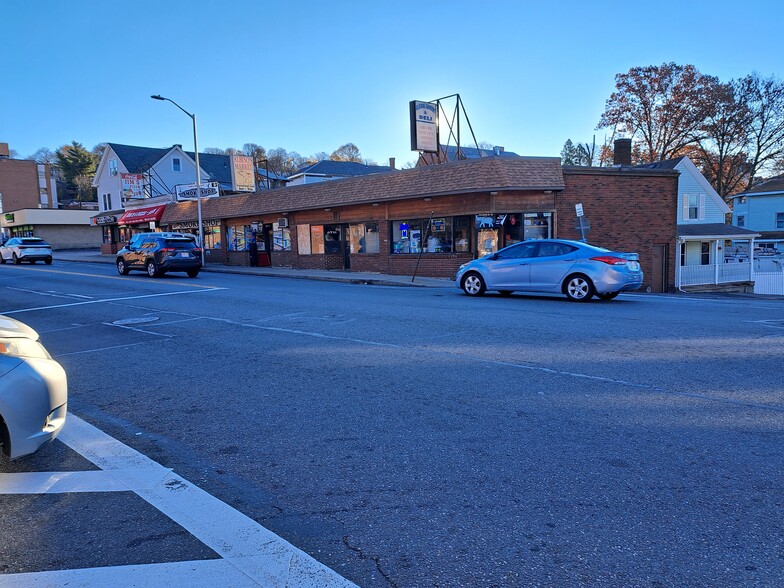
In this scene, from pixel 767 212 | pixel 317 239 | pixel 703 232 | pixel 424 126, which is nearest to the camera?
pixel 424 126

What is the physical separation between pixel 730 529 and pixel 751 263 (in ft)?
105

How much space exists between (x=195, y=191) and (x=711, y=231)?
31918 millimetres

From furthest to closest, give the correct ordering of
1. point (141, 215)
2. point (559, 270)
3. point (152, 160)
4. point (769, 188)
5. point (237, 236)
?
point (152, 160), point (769, 188), point (141, 215), point (237, 236), point (559, 270)

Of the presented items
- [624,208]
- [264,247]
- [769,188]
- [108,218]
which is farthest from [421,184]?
[769,188]

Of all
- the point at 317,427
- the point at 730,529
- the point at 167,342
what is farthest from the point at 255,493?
the point at 167,342

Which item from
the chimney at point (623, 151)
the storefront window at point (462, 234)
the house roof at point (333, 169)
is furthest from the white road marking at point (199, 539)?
the house roof at point (333, 169)

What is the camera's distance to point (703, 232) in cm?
3169

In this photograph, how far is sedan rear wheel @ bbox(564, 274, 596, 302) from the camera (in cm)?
1345

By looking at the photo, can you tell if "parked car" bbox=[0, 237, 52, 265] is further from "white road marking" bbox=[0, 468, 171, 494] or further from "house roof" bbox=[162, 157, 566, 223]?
"white road marking" bbox=[0, 468, 171, 494]

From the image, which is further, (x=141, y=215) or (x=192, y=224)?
(x=141, y=215)

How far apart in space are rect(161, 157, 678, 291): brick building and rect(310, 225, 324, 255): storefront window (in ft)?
2.38

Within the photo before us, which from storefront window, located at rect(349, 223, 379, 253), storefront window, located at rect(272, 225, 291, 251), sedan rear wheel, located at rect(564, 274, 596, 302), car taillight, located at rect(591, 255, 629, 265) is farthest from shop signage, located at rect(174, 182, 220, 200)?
car taillight, located at rect(591, 255, 629, 265)

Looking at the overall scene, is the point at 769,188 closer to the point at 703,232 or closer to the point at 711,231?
the point at 711,231

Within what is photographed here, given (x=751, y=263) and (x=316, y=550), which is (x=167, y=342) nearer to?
(x=316, y=550)
